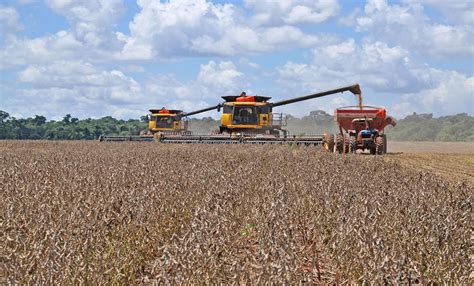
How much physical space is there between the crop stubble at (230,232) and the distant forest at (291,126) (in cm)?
7035

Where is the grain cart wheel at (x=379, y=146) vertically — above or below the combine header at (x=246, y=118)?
below

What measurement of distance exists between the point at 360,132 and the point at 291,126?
56.7 metres

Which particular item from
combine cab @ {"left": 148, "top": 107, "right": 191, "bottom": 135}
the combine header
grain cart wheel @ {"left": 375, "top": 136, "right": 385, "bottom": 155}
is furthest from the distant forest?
grain cart wheel @ {"left": 375, "top": 136, "right": 385, "bottom": 155}

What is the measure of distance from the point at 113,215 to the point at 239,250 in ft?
3.94

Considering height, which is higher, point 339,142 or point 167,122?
point 167,122

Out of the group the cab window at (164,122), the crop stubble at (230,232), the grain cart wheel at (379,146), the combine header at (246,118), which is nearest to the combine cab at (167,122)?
the cab window at (164,122)

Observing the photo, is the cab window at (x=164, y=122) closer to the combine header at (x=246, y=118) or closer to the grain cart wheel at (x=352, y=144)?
the combine header at (x=246, y=118)

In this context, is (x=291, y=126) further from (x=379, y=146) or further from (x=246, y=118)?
(x=379, y=146)

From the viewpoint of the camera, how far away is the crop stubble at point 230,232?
12.7 feet

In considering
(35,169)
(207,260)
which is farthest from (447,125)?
(207,260)

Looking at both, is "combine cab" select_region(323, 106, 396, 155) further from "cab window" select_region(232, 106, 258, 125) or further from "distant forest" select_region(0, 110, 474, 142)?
"distant forest" select_region(0, 110, 474, 142)

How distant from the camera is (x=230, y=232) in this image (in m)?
5.53

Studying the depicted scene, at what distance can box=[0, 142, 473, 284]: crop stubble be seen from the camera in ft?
12.7

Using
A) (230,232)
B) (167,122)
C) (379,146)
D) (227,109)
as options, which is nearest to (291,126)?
(167,122)
